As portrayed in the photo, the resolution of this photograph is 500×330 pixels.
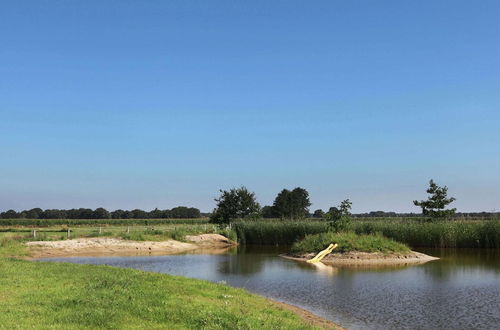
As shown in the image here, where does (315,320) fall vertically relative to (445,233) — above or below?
below

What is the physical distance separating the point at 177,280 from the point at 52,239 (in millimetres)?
32687

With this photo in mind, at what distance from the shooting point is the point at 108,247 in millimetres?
45406

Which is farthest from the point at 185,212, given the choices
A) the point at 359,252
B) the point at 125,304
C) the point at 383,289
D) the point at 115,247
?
the point at 125,304

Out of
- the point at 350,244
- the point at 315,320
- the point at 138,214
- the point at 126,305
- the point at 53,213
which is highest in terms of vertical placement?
the point at 53,213

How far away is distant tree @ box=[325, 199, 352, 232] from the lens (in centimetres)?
4106

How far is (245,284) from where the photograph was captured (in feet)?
72.3

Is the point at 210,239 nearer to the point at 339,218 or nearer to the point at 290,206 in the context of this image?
the point at 339,218

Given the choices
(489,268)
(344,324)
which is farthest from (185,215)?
(344,324)

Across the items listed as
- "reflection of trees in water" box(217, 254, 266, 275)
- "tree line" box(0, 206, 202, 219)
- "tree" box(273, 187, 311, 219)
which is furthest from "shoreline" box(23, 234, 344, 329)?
"tree line" box(0, 206, 202, 219)

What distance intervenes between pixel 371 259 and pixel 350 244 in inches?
97.4

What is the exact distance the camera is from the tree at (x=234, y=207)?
7306cm

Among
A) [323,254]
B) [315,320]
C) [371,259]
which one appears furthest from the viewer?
[323,254]

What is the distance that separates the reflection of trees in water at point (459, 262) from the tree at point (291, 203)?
7736 centimetres

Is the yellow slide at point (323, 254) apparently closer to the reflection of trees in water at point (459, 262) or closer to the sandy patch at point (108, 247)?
the reflection of trees in water at point (459, 262)
